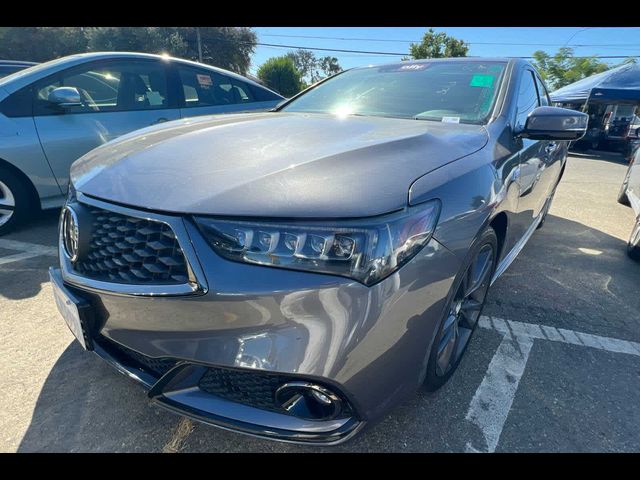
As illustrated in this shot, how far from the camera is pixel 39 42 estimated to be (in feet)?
89.4

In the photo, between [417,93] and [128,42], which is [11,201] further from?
[128,42]

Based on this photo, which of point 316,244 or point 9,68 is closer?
point 316,244

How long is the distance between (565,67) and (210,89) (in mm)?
43756

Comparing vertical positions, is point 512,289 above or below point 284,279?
below

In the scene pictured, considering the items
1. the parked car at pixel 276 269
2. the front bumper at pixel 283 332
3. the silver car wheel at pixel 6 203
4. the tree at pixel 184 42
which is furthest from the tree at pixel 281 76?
the front bumper at pixel 283 332

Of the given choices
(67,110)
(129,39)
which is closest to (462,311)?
(67,110)

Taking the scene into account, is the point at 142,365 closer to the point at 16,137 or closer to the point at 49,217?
the point at 16,137

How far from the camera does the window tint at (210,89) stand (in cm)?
426

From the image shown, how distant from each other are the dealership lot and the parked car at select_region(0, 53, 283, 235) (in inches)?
29.2

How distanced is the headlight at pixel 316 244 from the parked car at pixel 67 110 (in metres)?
3.13

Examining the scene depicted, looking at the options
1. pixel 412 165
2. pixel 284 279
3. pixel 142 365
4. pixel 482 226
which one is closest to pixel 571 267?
pixel 482 226

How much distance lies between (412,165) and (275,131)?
2.54ft

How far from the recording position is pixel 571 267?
3432 millimetres
